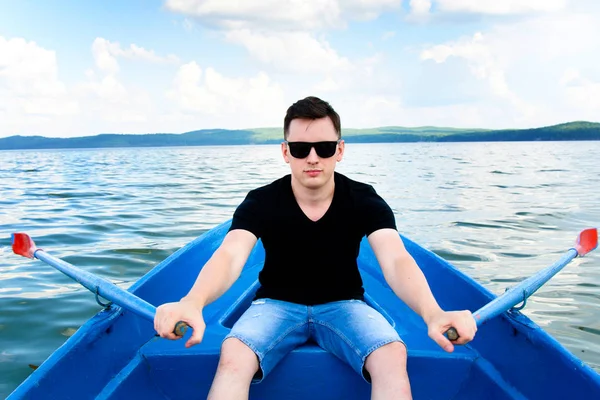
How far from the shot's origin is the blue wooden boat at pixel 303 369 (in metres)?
2.22

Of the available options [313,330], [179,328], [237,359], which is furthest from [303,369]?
[179,328]

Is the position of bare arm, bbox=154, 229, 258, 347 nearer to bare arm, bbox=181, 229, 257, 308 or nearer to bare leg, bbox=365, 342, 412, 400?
bare arm, bbox=181, 229, 257, 308

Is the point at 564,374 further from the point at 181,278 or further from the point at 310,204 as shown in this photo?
the point at 181,278

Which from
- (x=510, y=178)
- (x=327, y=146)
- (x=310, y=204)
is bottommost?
(x=510, y=178)

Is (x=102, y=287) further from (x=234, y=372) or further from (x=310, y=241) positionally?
(x=310, y=241)

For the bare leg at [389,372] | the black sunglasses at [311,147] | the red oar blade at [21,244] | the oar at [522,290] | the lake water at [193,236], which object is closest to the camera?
the bare leg at [389,372]

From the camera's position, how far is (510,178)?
691 inches

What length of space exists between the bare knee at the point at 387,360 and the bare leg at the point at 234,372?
470 mm

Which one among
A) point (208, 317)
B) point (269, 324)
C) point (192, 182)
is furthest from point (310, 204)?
point (192, 182)

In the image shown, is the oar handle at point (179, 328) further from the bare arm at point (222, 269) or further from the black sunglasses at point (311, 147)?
the black sunglasses at point (311, 147)

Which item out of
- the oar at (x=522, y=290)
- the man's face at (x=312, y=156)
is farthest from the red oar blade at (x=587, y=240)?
the man's face at (x=312, y=156)

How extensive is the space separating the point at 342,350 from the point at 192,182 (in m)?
14.5

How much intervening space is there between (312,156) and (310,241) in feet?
1.32

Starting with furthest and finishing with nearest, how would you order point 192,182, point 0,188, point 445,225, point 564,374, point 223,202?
point 192,182
point 0,188
point 223,202
point 445,225
point 564,374
